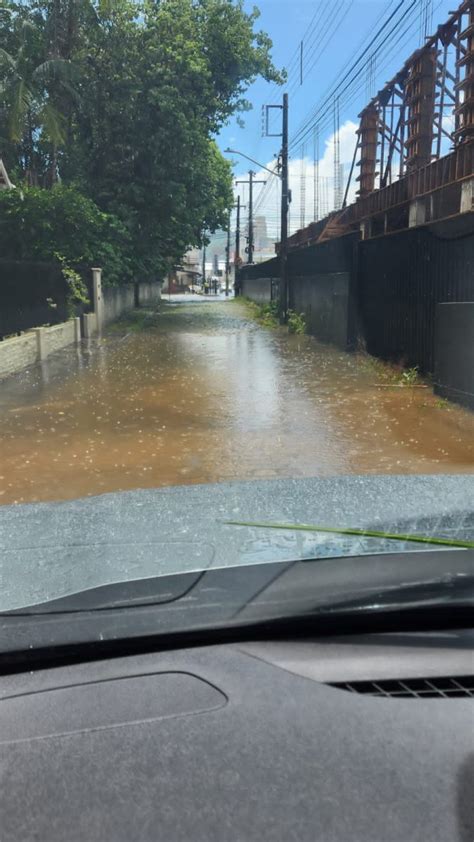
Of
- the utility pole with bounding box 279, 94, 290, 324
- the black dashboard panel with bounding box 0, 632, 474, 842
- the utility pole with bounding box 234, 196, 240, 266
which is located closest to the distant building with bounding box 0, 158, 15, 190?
the utility pole with bounding box 279, 94, 290, 324

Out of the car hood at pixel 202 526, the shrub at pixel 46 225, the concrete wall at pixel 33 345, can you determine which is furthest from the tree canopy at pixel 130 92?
the car hood at pixel 202 526

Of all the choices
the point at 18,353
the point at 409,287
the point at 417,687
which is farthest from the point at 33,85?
the point at 417,687

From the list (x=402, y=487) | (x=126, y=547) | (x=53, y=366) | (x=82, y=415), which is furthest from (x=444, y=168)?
(x=126, y=547)

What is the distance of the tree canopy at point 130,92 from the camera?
989 inches

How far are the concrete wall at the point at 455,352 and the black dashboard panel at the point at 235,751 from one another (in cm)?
832

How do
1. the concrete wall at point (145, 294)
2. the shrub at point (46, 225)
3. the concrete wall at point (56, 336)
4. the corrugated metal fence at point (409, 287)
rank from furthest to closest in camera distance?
the concrete wall at point (145, 294), the shrub at point (46, 225), the concrete wall at point (56, 336), the corrugated metal fence at point (409, 287)

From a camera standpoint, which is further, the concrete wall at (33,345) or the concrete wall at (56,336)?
the concrete wall at (56,336)

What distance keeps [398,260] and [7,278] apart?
7.27m

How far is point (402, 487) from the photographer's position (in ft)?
12.3

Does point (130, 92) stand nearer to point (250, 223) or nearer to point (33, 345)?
point (33, 345)

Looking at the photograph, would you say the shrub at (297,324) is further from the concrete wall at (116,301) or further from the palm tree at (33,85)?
the palm tree at (33,85)

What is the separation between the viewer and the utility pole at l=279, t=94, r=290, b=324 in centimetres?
2712

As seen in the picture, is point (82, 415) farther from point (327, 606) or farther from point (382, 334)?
point (327, 606)

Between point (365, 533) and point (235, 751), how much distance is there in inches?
45.7
